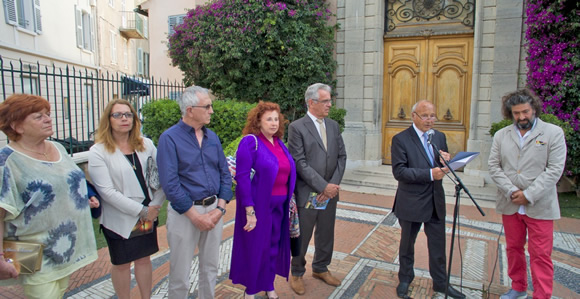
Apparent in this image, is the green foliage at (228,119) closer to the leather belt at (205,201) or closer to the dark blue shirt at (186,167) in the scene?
the dark blue shirt at (186,167)

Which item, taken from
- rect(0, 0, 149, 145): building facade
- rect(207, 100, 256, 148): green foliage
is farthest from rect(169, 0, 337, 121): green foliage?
rect(0, 0, 149, 145): building facade

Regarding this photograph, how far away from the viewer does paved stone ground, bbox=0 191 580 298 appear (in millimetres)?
3580

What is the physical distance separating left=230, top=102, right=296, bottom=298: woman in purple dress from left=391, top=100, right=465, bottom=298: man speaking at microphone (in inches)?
41.2

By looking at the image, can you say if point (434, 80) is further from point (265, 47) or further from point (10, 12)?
point (10, 12)

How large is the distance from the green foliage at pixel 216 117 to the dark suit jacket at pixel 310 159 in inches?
190

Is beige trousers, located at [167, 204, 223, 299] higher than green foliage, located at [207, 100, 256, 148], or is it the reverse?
green foliage, located at [207, 100, 256, 148]

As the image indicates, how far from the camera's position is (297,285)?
3588 mm

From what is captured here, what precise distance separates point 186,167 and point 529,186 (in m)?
2.86

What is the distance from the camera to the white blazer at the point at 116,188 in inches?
108

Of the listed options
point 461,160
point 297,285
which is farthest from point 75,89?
point 461,160

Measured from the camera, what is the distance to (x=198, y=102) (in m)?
2.93

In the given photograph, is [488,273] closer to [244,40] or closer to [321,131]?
[321,131]

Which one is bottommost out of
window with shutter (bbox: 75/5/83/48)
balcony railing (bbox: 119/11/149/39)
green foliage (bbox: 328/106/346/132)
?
green foliage (bbox: 328/106/346/132)

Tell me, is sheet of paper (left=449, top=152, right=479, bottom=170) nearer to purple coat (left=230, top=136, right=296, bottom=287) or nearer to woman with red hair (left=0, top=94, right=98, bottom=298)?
purple coat (left=230, top=136, right=296, bottom=287)
